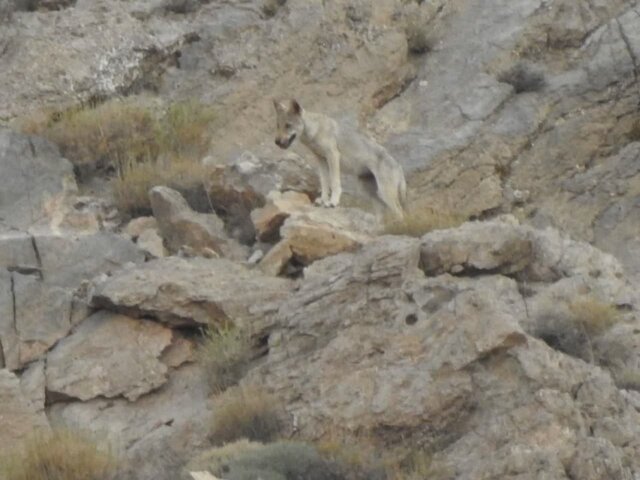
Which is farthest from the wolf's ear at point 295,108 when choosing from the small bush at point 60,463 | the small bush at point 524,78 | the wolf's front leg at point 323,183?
the small bush at point 60,463

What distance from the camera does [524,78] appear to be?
74.0 feet

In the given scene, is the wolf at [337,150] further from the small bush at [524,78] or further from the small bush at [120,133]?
the small bush at [524,78]

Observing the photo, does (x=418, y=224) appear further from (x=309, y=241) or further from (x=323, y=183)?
(x=323, y=183)

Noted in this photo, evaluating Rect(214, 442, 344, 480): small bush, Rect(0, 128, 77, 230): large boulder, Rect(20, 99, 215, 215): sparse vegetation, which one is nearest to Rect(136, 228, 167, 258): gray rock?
Rect(0, 128, 77, 230): large boulder

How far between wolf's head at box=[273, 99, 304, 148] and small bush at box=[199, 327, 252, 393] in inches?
166

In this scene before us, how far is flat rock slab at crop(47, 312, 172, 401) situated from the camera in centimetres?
1566

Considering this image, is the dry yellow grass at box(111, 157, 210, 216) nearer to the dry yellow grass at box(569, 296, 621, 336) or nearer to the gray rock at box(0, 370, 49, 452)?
the gray rock at box(0, 370, 49, 452)

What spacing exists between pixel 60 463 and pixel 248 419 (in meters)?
1.61

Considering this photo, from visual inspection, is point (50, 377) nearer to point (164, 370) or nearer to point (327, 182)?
point (164, 370)

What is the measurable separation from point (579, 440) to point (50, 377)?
513 cm

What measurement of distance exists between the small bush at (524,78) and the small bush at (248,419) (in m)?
9.06

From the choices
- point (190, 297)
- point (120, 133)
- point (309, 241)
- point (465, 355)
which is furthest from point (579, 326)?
point (120, 133)

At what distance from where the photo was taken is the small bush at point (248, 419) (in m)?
14.2

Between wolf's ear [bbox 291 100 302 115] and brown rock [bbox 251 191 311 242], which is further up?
wolf's ear [bbox 291 100 302 115]
